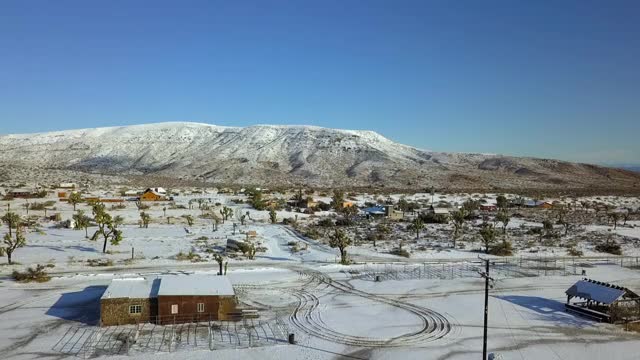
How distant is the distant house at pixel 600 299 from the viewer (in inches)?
1134

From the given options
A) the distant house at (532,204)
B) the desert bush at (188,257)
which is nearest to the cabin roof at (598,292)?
the desert bush at (188,257)

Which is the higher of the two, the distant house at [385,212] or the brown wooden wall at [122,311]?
the distant house at [385,212]

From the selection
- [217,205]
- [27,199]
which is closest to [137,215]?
[217,205]

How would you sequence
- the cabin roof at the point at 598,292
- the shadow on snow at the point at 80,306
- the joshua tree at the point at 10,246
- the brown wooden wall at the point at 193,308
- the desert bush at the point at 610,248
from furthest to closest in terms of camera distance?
the desert bush at the point at 610,248, the joshua tree at the point at 10,246, the cabin roof at the point at 598,292, the shadow on snow at the point at 80,306, the brown wooden wall at the point at 193,308

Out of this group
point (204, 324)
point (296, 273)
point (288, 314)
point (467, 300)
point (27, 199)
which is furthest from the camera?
point (27, 199)

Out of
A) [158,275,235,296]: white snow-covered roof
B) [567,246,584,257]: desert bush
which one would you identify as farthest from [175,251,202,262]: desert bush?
[567,246,584,257]: desert bush

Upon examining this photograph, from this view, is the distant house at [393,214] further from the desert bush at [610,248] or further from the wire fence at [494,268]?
the desert bush at [610,248]

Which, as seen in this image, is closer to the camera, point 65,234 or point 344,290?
point 344,290

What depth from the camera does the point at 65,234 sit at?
5353cm

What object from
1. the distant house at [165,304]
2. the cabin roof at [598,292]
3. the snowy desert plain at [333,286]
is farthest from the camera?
the cabin roof at [598,292]

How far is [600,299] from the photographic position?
95.8ft

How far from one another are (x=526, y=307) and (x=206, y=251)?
2798 centimetres

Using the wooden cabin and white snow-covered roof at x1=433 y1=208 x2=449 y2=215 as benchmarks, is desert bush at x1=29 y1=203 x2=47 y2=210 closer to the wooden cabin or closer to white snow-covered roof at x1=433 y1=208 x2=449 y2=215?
the wooden cabin

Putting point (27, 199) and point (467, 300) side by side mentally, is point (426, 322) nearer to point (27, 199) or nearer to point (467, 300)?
point (467, 300)
